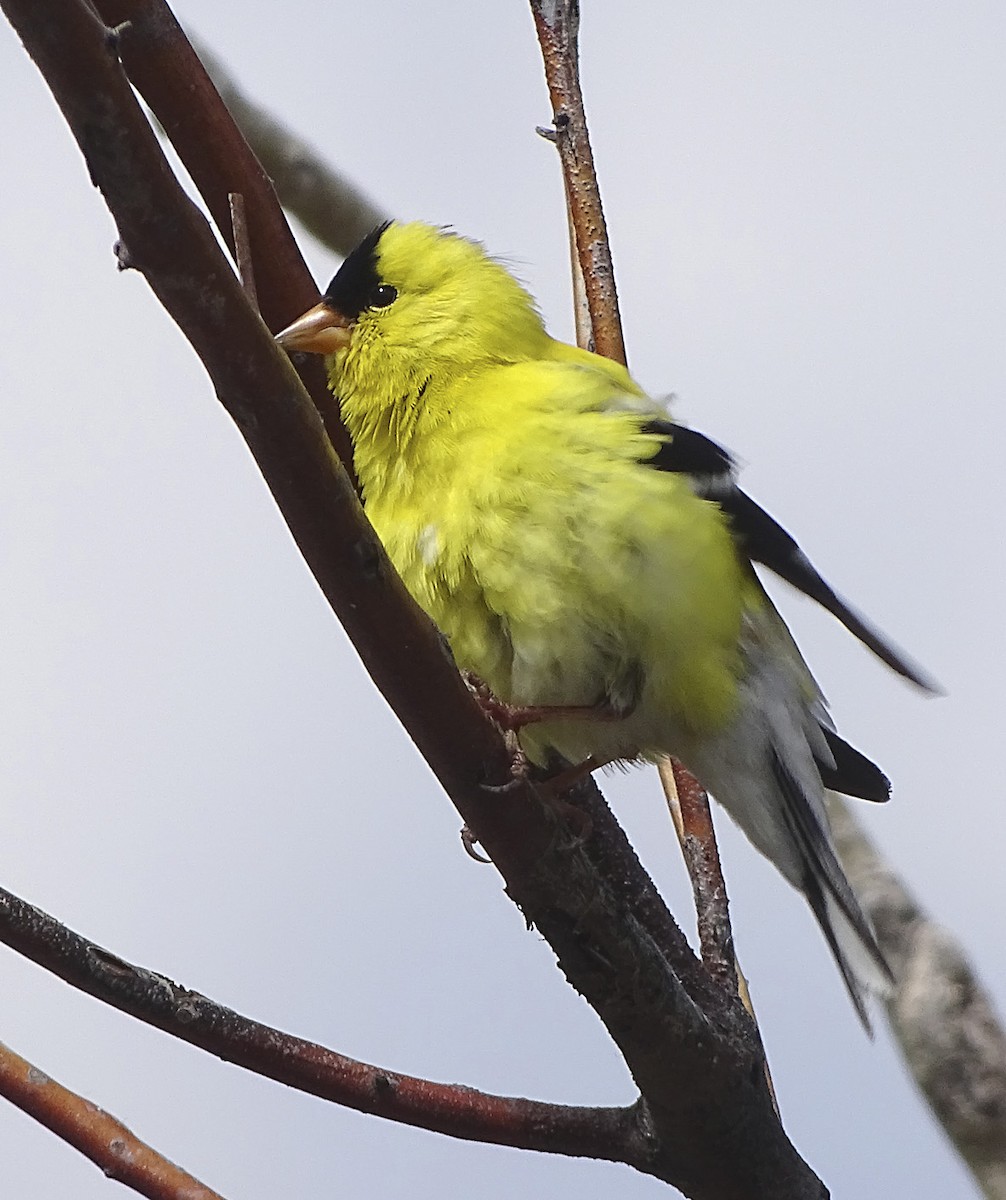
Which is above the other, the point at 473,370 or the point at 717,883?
the point at 473,370

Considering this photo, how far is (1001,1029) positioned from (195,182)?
Result: 5.57 ft

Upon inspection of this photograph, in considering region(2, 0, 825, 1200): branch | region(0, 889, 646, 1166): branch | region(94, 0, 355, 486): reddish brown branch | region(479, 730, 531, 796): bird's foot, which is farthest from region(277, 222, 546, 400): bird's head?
region(0, 889, 646, 1166): branch

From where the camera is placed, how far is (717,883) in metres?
2.02

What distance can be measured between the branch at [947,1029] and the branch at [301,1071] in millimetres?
668

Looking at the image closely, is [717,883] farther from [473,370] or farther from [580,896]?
[473,370]

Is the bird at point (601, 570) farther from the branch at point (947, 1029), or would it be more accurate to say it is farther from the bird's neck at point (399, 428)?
the branch at point (947, 1029)

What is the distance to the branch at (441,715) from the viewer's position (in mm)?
1171

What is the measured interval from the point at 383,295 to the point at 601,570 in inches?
33.2

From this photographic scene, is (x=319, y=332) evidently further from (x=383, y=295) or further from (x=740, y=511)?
(x=740, y=511)

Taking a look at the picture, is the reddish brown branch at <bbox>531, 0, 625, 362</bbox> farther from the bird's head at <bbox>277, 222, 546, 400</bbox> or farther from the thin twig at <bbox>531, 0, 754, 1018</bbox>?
the bird's head at <bbox>277, 222, 546, 400</bbox>

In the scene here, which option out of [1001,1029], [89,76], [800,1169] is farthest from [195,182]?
[1001,1029]

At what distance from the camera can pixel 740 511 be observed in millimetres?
2316

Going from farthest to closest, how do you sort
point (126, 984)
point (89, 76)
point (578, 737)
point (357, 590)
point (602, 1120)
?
point (578, 737) < point (602, 1120) < point (126, 984) < point (357, 590) < point (89, 76)

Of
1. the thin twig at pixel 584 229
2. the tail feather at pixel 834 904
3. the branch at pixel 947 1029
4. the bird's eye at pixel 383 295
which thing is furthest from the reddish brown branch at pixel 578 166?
the branch at pixel 947 1029
